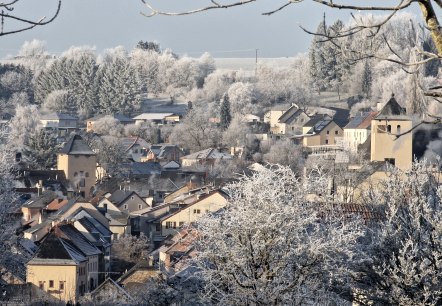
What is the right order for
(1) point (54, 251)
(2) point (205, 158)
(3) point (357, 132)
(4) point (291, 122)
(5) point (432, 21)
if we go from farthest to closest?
1. (4) point (291, 122)
2. (2) point (205, 158)
3. (3) point (357, 132)
4. (1) point (54, 251)
5. (5) point (432, 21)

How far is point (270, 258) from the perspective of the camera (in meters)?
17.7

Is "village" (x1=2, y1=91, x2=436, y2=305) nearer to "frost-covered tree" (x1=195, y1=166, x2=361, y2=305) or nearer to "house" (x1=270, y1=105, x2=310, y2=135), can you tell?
"house" (x1=270, y1=105, x2=310, y2=135)

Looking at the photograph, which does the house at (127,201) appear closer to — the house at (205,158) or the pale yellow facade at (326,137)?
the house at (205,158)

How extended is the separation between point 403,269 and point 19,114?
95.0 m

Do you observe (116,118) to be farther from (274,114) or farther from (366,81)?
(366,81)

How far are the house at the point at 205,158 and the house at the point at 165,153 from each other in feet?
→ 7.09

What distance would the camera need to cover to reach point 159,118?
4471 inches

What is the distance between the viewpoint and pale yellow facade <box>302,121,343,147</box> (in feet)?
302

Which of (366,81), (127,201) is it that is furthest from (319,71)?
(127,201)

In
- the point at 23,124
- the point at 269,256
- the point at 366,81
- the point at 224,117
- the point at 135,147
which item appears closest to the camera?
the point at 269,256

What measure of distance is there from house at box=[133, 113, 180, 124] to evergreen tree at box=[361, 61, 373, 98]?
692 inches

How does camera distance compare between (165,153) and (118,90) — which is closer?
(165,153)

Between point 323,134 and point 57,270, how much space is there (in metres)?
59.4

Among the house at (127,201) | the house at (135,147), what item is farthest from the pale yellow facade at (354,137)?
the house at (127,201)
